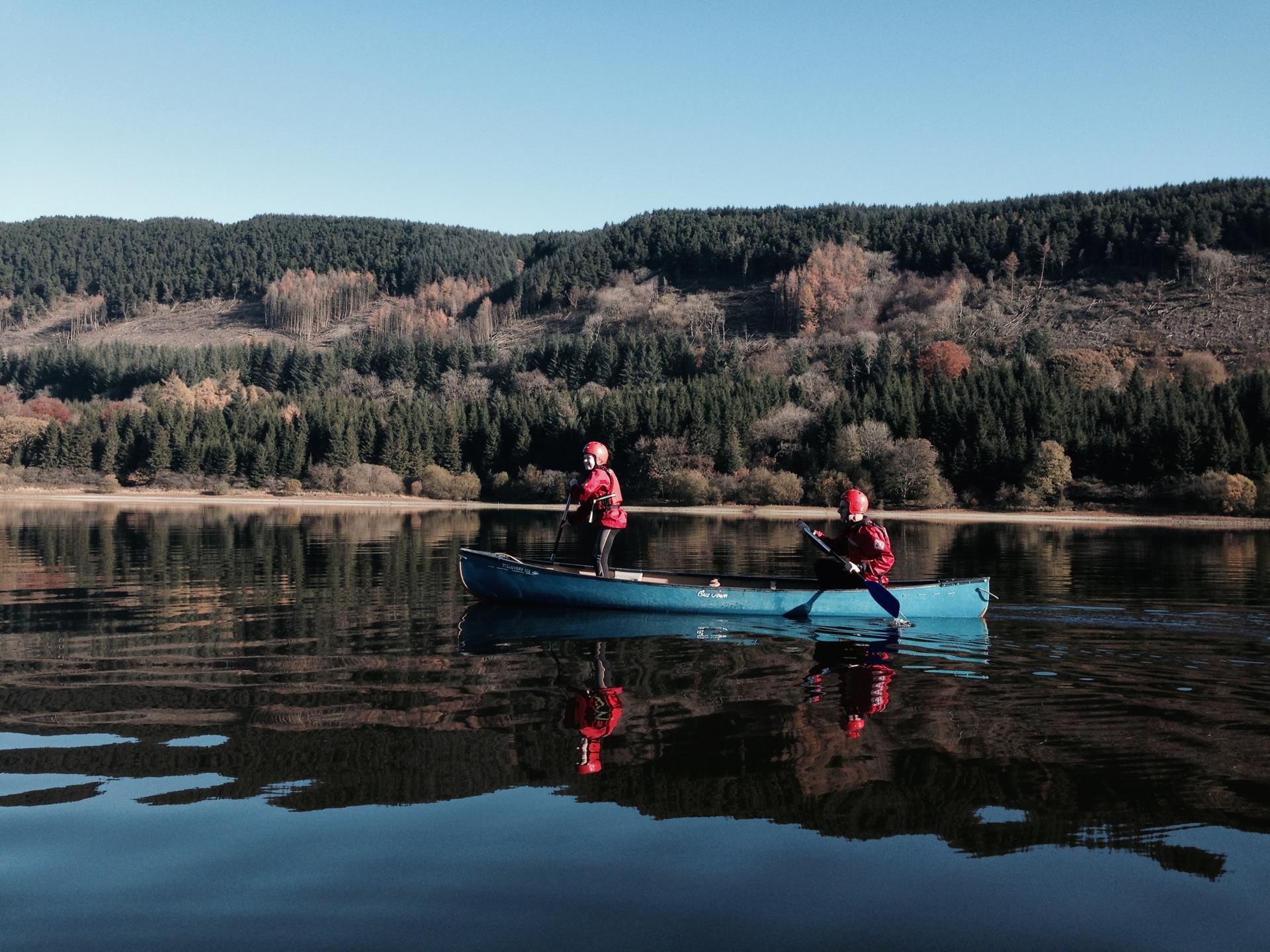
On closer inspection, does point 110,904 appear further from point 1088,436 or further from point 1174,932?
point 1088,436

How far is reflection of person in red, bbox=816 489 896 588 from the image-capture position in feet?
72.2

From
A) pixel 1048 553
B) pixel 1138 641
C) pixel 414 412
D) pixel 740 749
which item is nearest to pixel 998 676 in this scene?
pixel 1138 641

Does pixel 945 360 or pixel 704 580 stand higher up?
pixel 945 360

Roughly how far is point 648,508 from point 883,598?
85.4m

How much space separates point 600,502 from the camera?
2325cm

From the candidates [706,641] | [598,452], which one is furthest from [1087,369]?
[706,641]

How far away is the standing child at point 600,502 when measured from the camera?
76.2 feet

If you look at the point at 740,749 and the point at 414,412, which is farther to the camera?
the point at 414,412

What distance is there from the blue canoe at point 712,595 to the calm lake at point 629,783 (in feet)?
1.73

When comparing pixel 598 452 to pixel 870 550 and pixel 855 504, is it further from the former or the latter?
pixel 870 550

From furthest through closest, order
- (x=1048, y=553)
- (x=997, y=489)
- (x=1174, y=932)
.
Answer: (x=997, y=489) < (x=1048, y=553) < (x=1174, y=932)

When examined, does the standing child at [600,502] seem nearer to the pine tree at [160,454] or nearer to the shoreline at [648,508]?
the shoreline at [648,508]

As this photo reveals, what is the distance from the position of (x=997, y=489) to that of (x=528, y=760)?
3846 inches

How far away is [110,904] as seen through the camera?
7.77m
